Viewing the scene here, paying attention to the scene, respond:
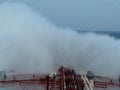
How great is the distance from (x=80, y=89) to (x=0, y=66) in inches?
1287

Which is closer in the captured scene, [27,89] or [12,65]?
[27,89]

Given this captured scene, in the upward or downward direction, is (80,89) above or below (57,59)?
below

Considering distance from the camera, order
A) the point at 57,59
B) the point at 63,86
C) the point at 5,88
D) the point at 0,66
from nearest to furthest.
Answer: the point at 63,86 < the point at 5,88 < the point at 0,66 < the point at 57,59

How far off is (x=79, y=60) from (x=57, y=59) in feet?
17.0

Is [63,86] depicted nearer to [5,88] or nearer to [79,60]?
[5,88]

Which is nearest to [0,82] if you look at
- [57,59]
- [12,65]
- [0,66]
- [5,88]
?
[5,88]

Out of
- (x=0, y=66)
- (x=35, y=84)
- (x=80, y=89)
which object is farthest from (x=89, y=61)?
(x=80, y=89)

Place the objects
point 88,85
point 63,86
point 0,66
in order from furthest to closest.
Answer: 1. point 0,66
2. point 88,85
3. point 63,86

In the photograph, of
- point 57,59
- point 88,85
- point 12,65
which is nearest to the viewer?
point 88,85

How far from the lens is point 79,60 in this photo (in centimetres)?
8875

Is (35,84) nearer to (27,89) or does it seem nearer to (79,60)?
(27,89)

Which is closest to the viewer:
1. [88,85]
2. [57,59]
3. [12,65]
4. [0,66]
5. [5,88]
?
[88,85]

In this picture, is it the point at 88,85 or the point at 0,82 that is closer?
the point at 88,85

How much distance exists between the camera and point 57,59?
86625 mm
